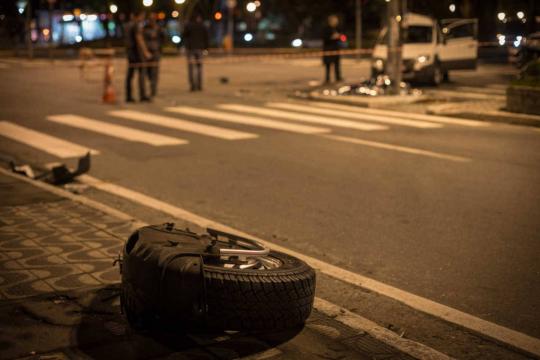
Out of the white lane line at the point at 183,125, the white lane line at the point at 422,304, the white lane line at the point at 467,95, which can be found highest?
the white lane line at the point at 183,125

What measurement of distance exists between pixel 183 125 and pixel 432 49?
1032 cm

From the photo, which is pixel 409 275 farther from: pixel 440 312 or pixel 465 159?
pixel 465 159

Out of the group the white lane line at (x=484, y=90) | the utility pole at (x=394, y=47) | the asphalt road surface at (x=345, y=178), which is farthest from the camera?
the white lane line at (x=484, y=90)

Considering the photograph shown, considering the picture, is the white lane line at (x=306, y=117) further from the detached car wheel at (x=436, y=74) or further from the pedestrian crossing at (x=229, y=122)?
the detached car wheel at (x=436, y=74)

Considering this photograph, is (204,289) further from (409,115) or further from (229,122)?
(409,115)

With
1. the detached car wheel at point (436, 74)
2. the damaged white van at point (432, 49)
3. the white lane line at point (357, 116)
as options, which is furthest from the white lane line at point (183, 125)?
the detached car wheel at point (436, 74)

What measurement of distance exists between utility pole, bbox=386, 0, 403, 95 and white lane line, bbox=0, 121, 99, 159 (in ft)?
26.4

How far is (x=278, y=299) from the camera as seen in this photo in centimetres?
431

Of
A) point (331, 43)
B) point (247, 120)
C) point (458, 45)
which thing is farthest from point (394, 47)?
point (458, 45)

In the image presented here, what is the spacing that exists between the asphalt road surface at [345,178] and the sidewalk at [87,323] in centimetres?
112

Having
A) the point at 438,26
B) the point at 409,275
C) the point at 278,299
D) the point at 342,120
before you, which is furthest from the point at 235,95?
the point at 278,299

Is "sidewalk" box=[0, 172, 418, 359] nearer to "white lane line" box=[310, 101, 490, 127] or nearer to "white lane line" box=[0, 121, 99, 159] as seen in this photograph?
"white lane line" box=[0, 121, 99, 159]

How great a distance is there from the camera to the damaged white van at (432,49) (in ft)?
70.8

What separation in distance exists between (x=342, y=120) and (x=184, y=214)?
7372mm
